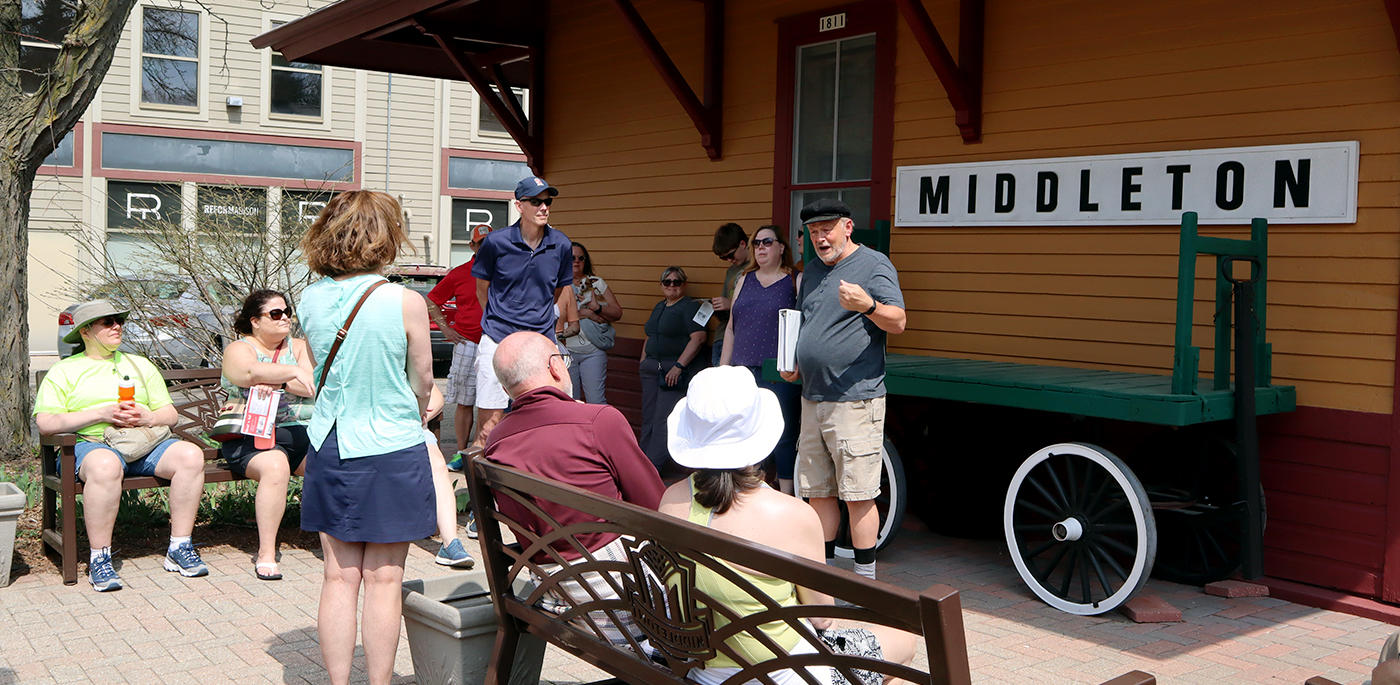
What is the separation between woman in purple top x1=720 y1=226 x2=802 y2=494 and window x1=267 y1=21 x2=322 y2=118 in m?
18.4

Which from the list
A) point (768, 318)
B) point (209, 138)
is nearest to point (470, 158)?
point (209, 138)

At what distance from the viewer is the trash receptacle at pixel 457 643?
3.45 meters

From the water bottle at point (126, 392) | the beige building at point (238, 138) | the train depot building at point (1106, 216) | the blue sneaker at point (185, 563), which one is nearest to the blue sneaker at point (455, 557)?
the blue sneaker at point (185, 563)

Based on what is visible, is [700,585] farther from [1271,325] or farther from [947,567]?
[1271,325]

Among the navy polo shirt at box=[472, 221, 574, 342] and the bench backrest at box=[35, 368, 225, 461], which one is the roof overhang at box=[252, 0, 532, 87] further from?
the bench backrest at box=[35, 368, 225, 461]

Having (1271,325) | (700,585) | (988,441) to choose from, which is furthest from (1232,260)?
(700,585)

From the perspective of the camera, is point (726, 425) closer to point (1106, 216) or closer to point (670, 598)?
point (670, 598)

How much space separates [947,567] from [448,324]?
4402mm

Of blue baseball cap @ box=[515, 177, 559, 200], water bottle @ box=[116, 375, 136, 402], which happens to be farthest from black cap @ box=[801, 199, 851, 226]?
water bottle @ box=[116, 375, 136, 402]

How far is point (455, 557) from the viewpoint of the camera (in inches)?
218

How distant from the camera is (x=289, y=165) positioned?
74.5 feet

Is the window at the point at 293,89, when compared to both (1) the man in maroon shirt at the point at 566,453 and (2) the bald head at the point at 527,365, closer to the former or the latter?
(2) the bald head at the point at 527,365

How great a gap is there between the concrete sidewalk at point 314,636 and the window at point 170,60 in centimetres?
1855

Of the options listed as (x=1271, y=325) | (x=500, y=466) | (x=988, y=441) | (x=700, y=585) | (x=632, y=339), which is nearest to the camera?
(x=700, y=585)
